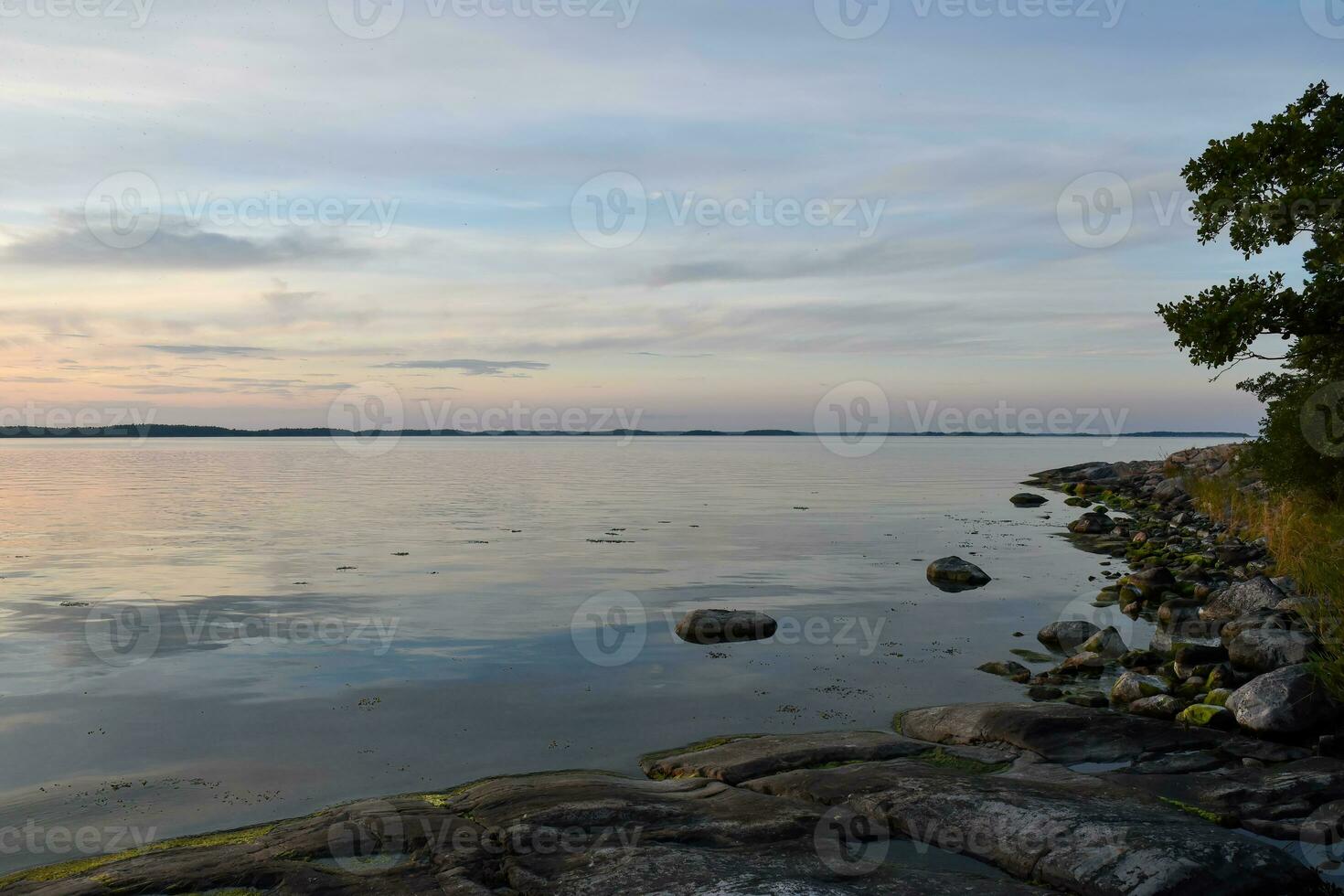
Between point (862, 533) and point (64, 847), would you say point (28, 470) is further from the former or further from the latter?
point (64, 847)

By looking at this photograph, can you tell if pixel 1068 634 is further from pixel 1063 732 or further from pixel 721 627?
pixel 1063 732

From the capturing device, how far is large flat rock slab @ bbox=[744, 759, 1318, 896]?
7508 mm

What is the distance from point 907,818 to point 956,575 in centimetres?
1734

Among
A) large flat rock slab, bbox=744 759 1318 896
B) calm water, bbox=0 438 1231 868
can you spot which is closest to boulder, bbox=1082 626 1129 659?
calm water, bbox=0 438 1231 868

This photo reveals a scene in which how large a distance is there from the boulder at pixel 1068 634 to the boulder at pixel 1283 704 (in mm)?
6070

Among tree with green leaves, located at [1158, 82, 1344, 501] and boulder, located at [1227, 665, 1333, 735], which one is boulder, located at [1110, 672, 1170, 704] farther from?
tree with green leaves, located at [1158, 82, 1344, 501]

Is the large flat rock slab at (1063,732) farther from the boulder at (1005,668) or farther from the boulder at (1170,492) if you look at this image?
the boulder at (1170,492)

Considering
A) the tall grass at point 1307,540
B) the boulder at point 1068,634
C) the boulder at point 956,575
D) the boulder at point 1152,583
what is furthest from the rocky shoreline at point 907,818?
the boulder at point 956,575

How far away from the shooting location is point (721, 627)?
19031mm

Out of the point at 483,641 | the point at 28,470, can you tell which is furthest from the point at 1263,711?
the point at 28,470

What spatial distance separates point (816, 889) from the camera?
24.1 feet

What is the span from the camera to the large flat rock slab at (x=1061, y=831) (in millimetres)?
7508

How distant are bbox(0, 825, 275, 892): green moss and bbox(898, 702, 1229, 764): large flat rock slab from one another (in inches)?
324

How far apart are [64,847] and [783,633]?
42.8 feet
